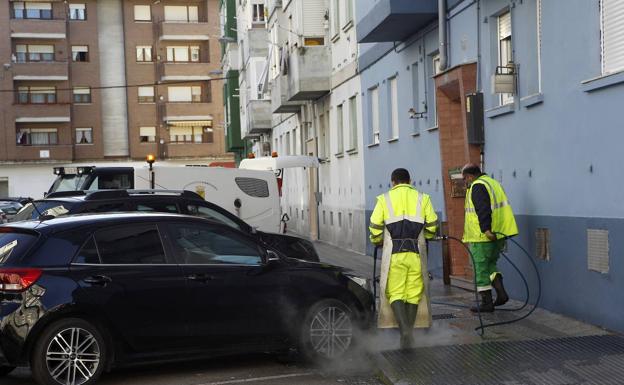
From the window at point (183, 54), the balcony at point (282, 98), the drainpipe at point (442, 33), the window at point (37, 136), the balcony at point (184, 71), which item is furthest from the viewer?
the window at point (183, 54)

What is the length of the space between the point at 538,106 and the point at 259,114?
28.9 metres

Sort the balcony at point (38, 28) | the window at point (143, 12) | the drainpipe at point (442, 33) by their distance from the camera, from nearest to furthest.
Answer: the drainpipe at point (442, 33)
the balcony at point (38, 28)
the window at point (143, 12)

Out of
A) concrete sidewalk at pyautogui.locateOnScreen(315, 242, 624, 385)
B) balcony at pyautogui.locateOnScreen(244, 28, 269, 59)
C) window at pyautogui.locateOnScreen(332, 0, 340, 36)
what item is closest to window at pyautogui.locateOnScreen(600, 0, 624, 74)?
concrete sidewalk at pyautogui.locateOnScreen(315, 242, 624, 385)

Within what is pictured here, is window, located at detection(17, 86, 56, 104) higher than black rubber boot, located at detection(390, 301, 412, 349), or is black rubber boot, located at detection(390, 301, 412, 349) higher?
window, located at detection(17, 86, 56, 104)

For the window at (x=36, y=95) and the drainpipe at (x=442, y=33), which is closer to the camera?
the drainpipe at (x=442, y=33)

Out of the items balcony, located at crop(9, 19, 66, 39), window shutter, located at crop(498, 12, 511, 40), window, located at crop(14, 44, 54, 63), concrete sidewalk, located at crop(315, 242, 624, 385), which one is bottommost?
concrete sidewalk, located at crop(315, 242, 624, 385)

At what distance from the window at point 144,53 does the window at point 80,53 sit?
3.61 m

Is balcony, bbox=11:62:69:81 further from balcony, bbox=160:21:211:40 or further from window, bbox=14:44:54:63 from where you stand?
balcony, bbox=160:21:211:40

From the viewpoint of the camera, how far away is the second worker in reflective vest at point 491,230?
11.2 meters

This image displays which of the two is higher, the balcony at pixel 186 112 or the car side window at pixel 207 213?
the balcony at pixel 186 112

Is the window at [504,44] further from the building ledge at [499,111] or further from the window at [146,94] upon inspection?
the window at [146,94]

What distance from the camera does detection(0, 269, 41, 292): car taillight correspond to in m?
7.78

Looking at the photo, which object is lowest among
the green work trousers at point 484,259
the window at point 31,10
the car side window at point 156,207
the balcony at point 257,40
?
the green work trousers at point 484,259

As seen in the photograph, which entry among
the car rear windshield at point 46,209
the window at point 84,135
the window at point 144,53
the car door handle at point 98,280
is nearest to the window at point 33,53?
the window at point 84,135
